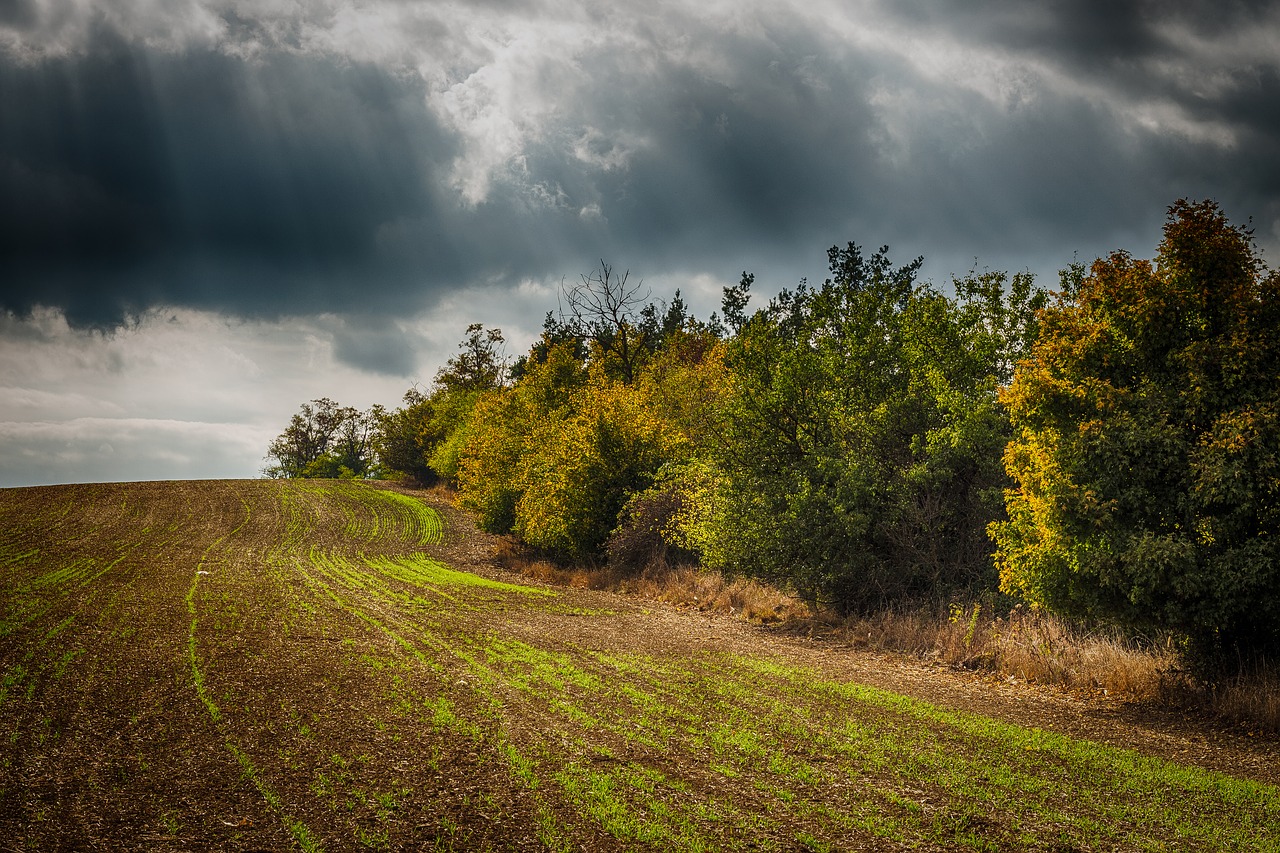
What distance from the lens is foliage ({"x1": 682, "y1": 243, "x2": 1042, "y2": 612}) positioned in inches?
683

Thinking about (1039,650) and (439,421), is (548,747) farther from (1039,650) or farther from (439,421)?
(439,421)

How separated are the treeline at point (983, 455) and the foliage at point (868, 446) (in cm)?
6

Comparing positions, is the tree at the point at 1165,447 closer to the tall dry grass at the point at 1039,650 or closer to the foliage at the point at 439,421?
the tall dry grass at the point at 1039,650

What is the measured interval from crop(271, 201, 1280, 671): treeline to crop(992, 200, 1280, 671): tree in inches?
1.3

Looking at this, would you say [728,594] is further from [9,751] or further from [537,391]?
[537,391]

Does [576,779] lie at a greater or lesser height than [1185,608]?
lesser

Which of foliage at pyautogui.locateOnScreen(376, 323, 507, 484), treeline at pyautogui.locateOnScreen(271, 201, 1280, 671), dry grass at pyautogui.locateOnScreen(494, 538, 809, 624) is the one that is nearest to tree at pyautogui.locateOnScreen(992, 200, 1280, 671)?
treeline at pyautogui.locateOnScreen(271, 201, 1280, 671)

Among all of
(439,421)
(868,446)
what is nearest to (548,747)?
(868,446)

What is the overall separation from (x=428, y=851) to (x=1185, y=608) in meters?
10.6

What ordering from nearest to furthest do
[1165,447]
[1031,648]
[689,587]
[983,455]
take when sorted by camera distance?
[1165,447], [1031,648], [983,455], [689,587]

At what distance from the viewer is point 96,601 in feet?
60.8

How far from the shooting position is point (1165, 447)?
10.6 meters

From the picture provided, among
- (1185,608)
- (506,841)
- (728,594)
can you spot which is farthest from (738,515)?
(506,841)

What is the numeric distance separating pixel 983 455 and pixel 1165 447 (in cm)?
640
